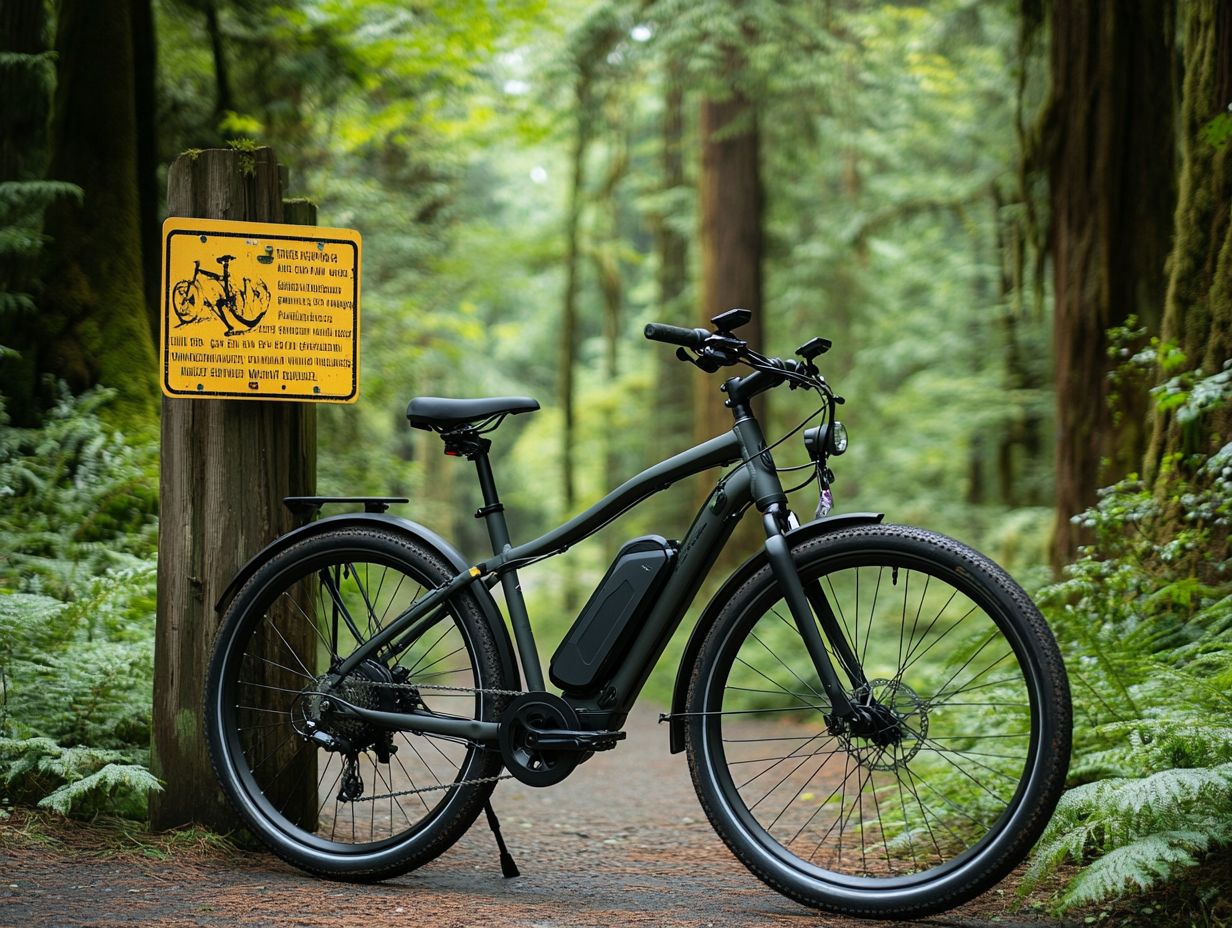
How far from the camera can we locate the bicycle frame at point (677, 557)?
3.21 meters

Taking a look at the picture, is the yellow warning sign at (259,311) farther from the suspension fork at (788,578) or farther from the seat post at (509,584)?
the suspension fork at (788,578)

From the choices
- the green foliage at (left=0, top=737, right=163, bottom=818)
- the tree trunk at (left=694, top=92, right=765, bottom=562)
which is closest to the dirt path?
the green foliage at (left=0, top=737, right=163, bottom=818)

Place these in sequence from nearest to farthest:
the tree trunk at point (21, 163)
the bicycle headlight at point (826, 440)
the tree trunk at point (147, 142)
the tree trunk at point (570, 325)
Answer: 1. the bicycle headlight at point (826, 440)
2. the tree trunk at point (21, 163)
3. the tree trunk at point (147, 142)
4. the tree trunk at point (570, 325)

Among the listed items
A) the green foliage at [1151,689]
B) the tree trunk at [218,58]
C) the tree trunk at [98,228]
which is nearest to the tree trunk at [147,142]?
the tree trunk at [98,228]

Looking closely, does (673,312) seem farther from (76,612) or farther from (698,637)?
(698,637)

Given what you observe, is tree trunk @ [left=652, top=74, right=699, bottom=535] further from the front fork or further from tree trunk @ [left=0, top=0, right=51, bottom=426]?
the front fork

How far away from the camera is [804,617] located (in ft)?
9.95

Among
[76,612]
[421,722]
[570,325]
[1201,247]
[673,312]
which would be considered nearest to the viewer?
[421,722]

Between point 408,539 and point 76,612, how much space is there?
1425mm

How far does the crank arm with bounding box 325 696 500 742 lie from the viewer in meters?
3.37

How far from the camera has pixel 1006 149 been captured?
502 inches

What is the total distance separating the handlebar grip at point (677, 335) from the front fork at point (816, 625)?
57cm

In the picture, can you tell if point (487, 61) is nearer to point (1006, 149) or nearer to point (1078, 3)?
point (1006, 149)

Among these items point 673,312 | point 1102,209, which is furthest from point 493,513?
point 673,312
